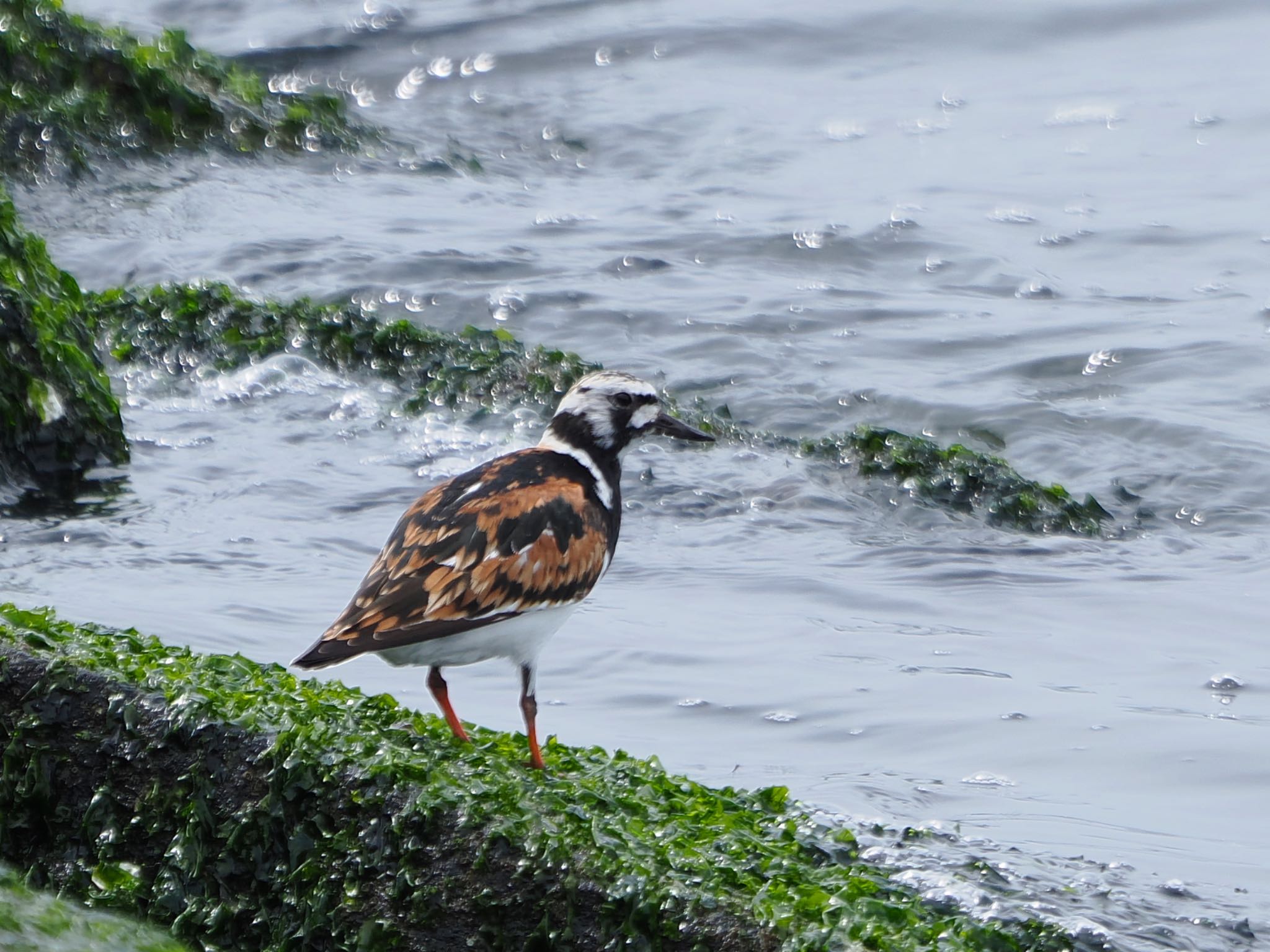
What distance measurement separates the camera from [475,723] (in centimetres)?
516

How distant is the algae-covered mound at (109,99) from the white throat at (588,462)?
23.5 ft

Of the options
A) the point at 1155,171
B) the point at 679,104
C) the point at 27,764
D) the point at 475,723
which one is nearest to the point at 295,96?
the point at 679,104

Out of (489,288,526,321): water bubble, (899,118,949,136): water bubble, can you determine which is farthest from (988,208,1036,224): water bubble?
(489,288,526,321): water bubble

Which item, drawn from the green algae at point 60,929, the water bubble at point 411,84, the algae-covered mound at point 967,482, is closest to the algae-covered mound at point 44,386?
the algae-covered mound at point 967,482

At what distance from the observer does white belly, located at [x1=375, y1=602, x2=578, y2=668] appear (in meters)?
4.43

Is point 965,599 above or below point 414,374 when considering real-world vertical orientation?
below

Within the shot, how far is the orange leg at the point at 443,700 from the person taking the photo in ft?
14.4

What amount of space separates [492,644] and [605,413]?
1.04m

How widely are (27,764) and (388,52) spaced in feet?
43.6

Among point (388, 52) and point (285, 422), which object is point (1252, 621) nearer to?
point (285, 422)

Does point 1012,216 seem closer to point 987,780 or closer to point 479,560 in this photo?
point 987,780

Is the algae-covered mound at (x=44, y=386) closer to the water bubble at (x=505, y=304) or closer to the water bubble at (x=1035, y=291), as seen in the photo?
the water bubble at (x=505, y=304)

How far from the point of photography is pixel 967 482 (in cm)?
796

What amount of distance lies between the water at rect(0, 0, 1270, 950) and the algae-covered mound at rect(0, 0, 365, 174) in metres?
0.26
